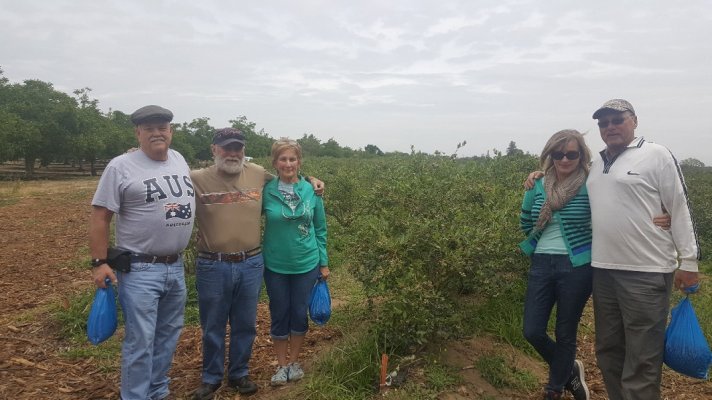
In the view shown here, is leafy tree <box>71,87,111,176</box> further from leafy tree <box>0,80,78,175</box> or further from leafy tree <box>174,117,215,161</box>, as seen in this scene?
leafy tree <box>174,117,215,161</box>

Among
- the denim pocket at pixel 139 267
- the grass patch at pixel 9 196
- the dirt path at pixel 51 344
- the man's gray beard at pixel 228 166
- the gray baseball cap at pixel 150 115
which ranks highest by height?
the gray baseball cap at pixel 150 115

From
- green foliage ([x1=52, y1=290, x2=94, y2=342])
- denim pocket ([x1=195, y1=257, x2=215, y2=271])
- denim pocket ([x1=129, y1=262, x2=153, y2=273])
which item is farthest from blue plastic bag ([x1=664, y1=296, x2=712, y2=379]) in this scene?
green foliage ([x1=52, y1=290, x2=94, y2=342])

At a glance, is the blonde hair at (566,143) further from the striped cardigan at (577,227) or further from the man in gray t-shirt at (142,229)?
the man in gray t-shirt at (142,229)

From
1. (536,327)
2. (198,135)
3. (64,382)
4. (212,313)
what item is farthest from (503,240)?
(198,135)

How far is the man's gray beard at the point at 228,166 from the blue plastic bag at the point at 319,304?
97cm

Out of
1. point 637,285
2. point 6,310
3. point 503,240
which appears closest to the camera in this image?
point 637,285

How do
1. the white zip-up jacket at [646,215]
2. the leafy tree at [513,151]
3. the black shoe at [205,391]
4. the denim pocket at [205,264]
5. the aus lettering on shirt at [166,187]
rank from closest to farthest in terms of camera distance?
the white zip-up jacket at [646,215] < the aus lettering on shirt at [166,187] < the denim pocket at [205,264] < the black shoe at [205,391] < the leafy tree at [513,151]

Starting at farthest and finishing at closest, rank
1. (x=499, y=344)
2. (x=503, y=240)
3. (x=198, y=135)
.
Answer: (x=198, y=135)
(x=499, y=344)
(x=503, y=240)

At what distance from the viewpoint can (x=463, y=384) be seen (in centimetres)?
337

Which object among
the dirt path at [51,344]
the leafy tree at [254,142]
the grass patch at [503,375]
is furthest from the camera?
the leafy tree at [254,142]

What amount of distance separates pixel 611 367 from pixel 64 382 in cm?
382

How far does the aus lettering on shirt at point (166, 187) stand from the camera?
297 cm

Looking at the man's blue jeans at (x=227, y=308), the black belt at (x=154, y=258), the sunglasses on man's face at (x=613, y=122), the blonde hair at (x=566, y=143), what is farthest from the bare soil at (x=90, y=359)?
the sunglasses on man's face at (x=613, y=122)

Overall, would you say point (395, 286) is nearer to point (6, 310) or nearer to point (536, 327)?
point (536, 327)
